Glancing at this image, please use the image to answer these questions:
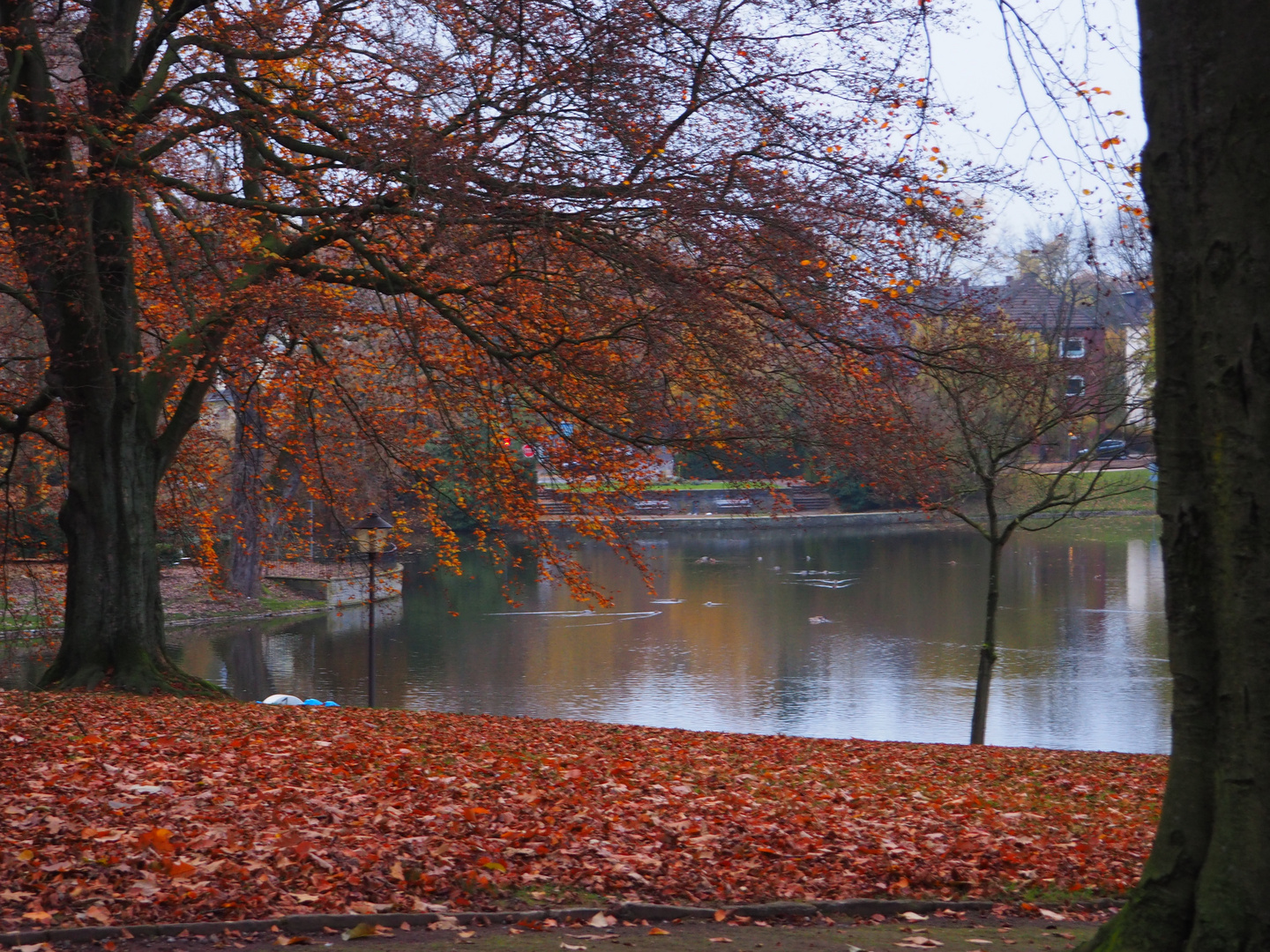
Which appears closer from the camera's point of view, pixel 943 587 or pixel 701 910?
pixel 701 910

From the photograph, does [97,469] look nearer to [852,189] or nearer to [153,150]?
[153,150]

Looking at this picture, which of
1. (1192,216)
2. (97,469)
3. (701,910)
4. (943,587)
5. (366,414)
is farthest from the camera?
(943,587)

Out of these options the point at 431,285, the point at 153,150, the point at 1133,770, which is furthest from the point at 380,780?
the point at 153,150

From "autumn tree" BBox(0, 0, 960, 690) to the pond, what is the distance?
122 inches

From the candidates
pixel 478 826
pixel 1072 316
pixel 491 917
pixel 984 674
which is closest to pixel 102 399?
pixel 478 826

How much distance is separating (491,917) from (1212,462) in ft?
9.40

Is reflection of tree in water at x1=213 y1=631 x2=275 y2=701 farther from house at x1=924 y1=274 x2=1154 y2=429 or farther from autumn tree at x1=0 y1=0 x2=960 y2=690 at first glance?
house at x1=924 y1=274 x2=1154 y2=429

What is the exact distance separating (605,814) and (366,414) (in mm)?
8390

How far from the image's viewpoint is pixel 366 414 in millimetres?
12812

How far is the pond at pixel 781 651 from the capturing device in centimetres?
1812

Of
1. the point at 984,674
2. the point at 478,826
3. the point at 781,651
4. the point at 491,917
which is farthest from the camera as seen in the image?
the point at 781,651

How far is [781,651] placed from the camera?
2412 centimetres

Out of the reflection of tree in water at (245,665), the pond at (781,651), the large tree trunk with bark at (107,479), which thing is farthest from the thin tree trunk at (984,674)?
the reflection of tree in water at (245,665)

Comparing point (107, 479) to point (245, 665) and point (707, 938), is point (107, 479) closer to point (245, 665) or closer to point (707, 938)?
point (707, 938)
